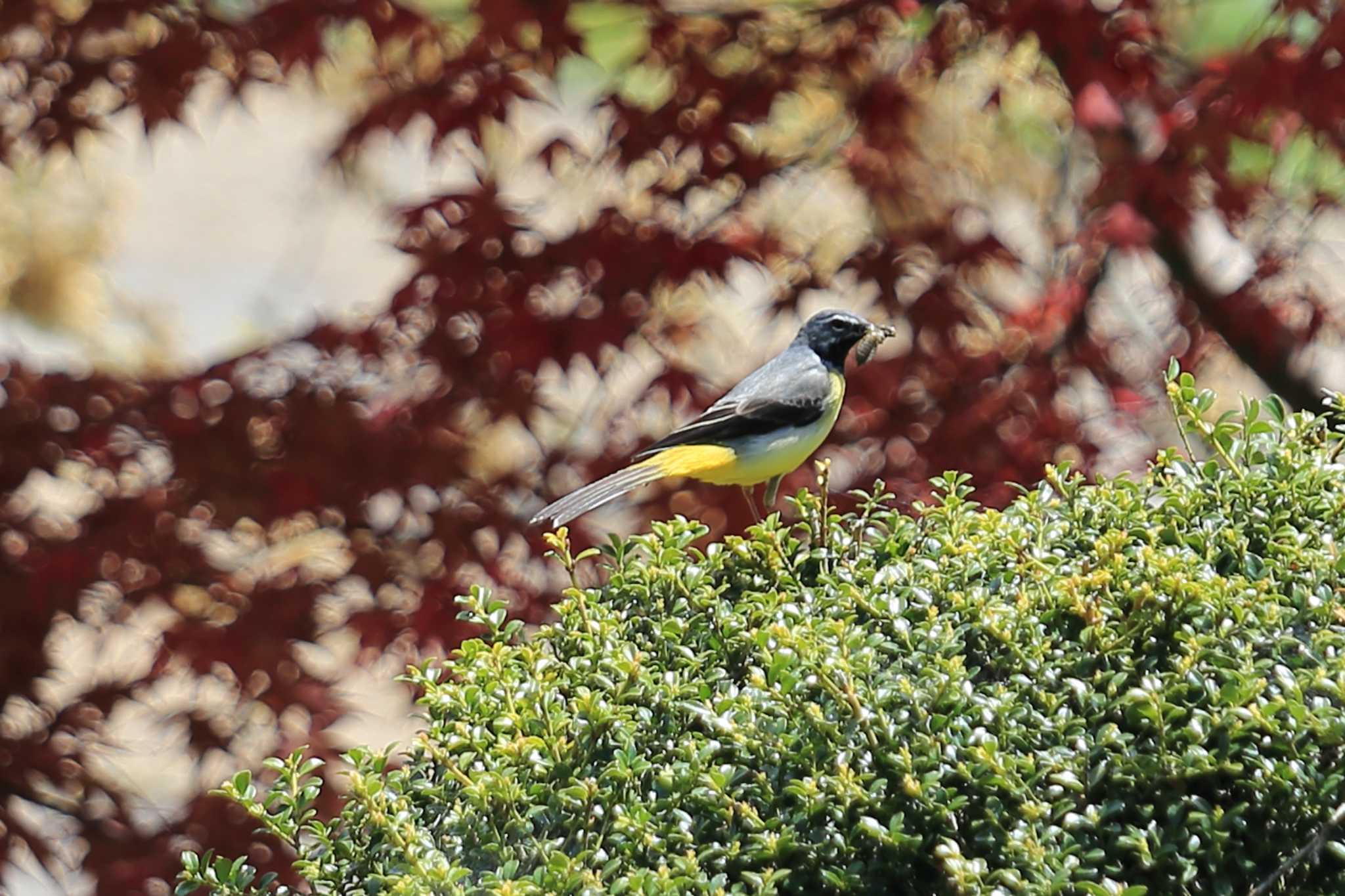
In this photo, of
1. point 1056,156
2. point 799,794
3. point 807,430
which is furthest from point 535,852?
point 1056,156

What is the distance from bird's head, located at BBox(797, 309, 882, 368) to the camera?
3.82 m

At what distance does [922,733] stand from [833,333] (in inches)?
86.7

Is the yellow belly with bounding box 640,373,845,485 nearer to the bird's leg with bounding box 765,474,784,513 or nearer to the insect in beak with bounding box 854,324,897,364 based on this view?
the bird's leg with bounding box 765,474,784,513

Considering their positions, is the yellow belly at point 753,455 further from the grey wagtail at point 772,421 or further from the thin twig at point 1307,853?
the thin twig at point 1307,853

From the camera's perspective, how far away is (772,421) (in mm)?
3646

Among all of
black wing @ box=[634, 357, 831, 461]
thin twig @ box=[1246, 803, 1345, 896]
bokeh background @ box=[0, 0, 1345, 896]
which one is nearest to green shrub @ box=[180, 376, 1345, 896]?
A: thin twig @ box=[1246, 803, 1345, 896]

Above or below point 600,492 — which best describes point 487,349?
below

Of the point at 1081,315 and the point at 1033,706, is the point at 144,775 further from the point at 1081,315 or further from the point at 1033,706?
the point at 1033,706

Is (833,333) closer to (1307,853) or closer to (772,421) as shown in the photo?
(772,421)

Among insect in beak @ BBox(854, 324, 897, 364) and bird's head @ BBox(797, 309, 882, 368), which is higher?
insect in beak @ BBox(854, 324, 897, 364)

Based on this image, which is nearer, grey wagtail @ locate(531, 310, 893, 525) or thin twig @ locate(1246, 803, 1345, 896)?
thin twig @ locate(1246, 803, 1345, 896)

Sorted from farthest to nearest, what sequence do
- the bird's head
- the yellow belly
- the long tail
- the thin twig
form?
the bird's head < the yellow belly < the long tail < the thin twig

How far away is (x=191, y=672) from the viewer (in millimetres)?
3949

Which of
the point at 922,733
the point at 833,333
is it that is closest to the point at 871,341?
the point at 833,333
